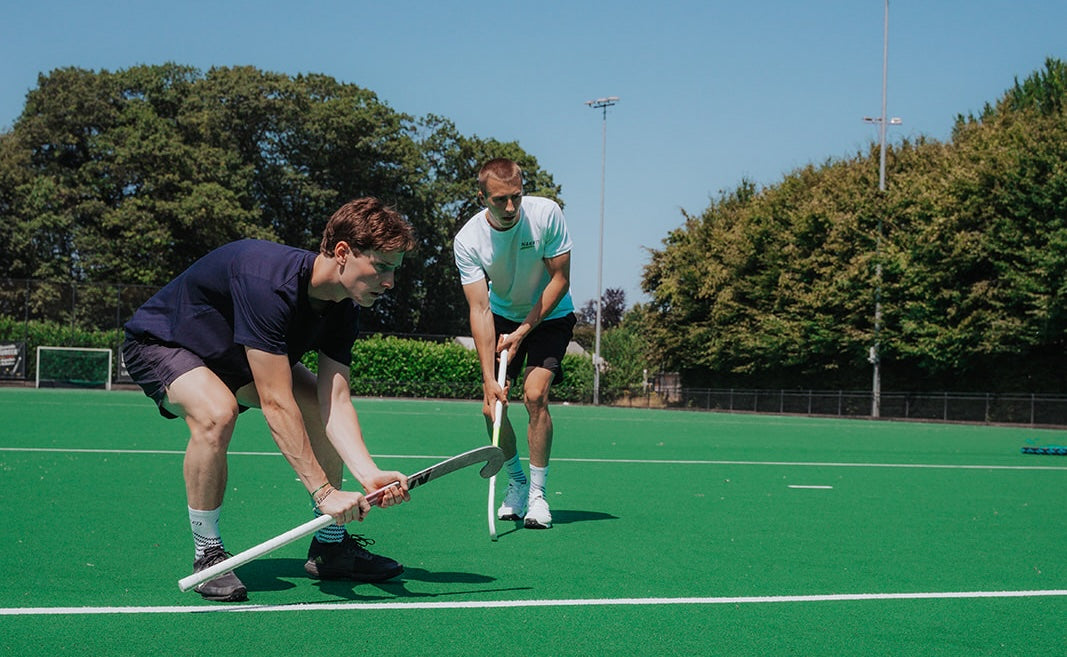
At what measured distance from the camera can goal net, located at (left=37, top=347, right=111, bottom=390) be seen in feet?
105

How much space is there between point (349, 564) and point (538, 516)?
5.93 ft

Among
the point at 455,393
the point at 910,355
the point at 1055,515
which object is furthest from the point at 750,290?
the point at 1055,515

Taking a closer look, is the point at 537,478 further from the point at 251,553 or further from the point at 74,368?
the point at 74,368

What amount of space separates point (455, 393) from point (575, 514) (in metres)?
34.7

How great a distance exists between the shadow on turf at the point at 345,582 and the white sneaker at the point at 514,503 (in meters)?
1.73

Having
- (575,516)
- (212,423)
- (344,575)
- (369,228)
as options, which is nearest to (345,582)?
(344,575)

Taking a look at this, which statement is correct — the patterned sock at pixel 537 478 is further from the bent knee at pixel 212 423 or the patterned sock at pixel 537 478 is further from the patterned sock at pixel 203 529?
the bent knee at pixel 212 423

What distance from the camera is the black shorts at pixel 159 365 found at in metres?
4.23

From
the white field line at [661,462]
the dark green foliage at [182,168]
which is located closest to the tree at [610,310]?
the dark green foliage at [182,168]

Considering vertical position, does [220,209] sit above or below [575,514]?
above

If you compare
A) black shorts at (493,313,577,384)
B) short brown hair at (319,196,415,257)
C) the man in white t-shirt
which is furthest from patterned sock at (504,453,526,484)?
short brown hair at (319,196,415,257)

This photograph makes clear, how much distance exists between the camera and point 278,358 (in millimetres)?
3973

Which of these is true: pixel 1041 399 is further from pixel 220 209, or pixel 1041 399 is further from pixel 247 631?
pixel 220 209

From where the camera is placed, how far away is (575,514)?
6867 mm
